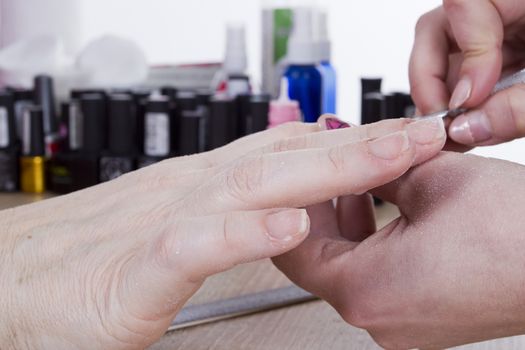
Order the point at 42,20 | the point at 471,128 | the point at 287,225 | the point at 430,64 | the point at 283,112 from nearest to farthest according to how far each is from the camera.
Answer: the point at 287,225, the point at 471,128, the point at 430,64, the point at 283,112, the point at 42,20

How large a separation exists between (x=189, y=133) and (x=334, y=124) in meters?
0.68

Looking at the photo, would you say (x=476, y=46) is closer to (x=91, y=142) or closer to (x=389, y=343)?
(x=389, y=343)

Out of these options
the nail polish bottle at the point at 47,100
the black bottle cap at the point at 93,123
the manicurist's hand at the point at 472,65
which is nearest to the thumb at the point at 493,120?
the manicurist's hand at the point at 472,65

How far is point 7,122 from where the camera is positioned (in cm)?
154

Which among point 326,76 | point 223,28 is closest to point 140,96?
point 326,76

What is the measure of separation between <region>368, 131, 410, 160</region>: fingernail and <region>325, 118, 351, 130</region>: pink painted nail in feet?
0.61

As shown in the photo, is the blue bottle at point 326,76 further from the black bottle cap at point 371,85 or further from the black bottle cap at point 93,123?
the black bottle cap at point 93,123

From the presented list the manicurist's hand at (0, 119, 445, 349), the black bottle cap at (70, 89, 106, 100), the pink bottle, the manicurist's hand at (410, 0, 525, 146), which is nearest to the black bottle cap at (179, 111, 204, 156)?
the pink bottle

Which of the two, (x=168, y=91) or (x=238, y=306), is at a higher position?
(x=168, y=91)

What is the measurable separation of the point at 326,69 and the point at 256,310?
2.75 feet

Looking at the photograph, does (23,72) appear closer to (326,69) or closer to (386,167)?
(326,69)

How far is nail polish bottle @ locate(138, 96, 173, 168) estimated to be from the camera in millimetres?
1476

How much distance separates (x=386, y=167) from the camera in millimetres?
609

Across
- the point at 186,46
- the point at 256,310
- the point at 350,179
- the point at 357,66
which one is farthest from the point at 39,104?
the point at 350,179
